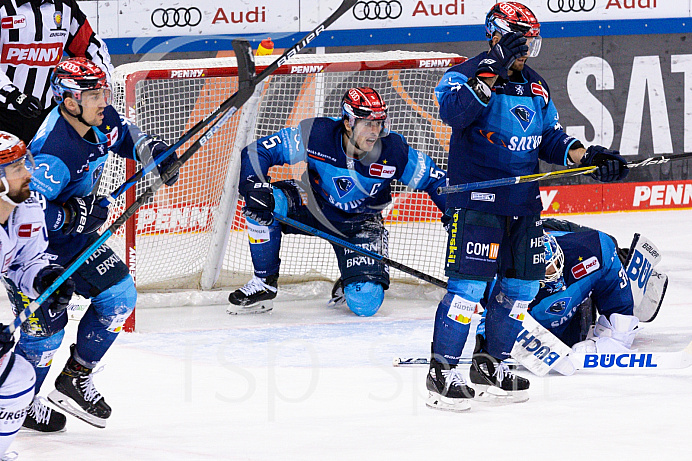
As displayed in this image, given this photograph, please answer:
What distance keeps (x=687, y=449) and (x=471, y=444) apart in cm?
66

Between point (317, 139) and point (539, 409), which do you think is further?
point (317, 139)

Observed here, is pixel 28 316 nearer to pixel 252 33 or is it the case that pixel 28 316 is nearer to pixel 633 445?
pixel 633 445

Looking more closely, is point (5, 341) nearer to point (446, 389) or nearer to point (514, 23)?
point (446, 389)

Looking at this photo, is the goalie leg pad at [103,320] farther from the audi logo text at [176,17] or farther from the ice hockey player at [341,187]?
the audi logo text at [176,17]

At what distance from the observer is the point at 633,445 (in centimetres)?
335

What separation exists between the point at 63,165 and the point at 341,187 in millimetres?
2031

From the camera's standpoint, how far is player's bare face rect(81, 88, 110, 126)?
11.5 feet

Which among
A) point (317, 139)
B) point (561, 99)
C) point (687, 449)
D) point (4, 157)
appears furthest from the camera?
point (561, 99)

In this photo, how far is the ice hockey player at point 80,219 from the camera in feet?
11.3

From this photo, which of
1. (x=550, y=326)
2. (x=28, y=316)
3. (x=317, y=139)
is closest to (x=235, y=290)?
(x=317, y=139)

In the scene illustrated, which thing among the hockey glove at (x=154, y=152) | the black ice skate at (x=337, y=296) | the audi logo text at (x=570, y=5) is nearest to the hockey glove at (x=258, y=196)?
the black ice skate at (x=337, y=296)

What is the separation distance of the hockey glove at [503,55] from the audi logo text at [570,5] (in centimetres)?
389

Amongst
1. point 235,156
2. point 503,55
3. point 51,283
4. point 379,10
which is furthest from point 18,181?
point 379,10

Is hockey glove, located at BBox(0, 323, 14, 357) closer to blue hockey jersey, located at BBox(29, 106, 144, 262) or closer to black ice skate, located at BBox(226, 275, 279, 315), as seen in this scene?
blue hockey jersey, located at BBox(29, 106, 144, 262)
